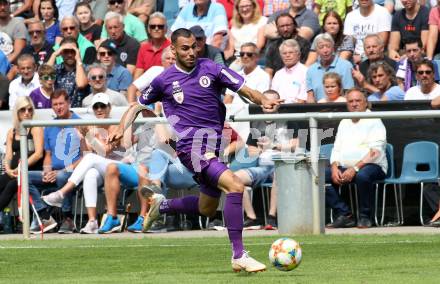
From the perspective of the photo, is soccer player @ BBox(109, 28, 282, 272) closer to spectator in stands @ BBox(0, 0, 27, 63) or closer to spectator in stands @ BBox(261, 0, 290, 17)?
spectator in stands @ BBox(261, 0, 290, 17)

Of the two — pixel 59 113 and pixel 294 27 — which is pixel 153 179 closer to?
pixel 59 113

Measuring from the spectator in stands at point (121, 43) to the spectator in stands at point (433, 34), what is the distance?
4840 mm

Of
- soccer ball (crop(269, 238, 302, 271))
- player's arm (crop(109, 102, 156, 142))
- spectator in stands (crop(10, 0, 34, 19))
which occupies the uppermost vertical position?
spectator in stands (crop(10, 0, 34, 19))

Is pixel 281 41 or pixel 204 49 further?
pixel 281 41

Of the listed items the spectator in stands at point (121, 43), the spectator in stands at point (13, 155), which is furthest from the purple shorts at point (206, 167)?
the spectator in stands at point (121, 43)

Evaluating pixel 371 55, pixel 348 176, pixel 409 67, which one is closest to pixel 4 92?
pixel 371 55

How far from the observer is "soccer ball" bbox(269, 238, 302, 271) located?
31.2 feet

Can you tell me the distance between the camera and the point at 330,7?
1878cm

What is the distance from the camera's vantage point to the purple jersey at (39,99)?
1736 centimetres

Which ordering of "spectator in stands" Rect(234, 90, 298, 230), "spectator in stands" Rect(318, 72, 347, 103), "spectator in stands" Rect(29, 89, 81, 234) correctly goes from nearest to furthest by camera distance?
1. "spectator in stands" Rect(234, 90, 298, 230)
2. "spectator in stands" Rect(29, 89, 81, 234)
3. "spectator in stands" Rect(318, 72, 347, 103)

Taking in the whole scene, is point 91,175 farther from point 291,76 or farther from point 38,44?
point 38,44

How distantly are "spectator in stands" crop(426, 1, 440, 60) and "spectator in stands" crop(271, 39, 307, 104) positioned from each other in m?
1.88

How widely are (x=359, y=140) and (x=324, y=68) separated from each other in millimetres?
2158

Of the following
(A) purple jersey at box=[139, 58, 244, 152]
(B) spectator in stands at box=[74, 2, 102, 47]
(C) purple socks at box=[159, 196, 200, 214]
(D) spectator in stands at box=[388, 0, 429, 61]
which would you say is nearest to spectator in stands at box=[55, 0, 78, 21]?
(B) spectator in stands at box=[74, 2, 102, 47]
